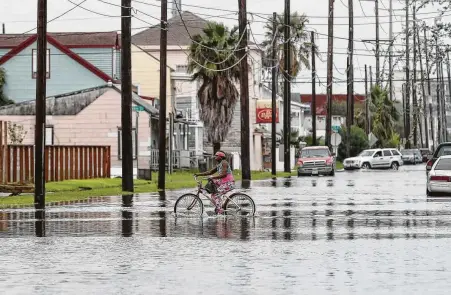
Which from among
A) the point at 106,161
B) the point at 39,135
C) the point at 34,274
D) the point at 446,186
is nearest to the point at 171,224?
the point at 39,135

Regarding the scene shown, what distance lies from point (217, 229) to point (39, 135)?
10.0 metres

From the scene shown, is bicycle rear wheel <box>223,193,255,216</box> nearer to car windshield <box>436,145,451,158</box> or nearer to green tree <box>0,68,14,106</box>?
car windshield <box>436,145,451,158</box>

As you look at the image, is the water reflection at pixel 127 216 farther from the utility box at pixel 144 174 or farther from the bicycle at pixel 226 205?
the utility box at pixel 144 174

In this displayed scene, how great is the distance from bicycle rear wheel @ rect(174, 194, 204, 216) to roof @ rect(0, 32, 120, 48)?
146ft

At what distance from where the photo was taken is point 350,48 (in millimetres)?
90188

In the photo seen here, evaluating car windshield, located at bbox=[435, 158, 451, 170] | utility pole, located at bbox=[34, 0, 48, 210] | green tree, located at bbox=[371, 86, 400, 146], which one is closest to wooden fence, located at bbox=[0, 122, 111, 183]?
utility pole, located at bbox=[34, 0, 48, 210]

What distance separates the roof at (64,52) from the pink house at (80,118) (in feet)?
19.6

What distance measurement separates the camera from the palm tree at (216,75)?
239ft

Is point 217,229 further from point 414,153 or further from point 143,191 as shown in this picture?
point 414,153

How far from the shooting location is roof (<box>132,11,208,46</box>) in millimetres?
91081

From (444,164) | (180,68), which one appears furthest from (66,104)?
(444,164)

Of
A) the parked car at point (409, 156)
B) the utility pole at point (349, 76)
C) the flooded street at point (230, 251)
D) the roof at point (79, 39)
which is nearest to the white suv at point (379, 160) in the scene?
the utility pole at point (349, 76)

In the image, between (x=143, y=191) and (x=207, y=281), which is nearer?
(x=207, y=281)

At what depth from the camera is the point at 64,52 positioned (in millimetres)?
68688
